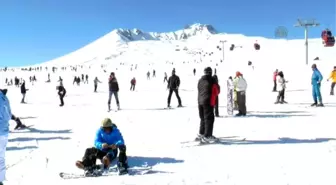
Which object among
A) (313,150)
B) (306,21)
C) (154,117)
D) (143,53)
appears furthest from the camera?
(143,53)

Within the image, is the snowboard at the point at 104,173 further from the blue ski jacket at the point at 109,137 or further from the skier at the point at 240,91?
the skier at the point at 240,91

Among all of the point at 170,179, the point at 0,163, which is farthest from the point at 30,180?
the point at 170,179

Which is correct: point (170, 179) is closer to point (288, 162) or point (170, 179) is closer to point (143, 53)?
point (288, 162)

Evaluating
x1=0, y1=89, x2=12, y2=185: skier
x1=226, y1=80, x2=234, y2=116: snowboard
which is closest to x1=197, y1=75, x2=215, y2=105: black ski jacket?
x1=0, y1=89, x2=12, y2=185: skier

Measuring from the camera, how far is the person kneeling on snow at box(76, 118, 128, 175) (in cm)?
730

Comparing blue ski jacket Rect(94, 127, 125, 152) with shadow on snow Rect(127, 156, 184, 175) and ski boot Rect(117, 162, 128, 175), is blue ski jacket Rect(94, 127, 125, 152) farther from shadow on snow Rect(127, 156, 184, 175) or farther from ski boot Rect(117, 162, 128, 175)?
ski boot Rect(117, 162, 128, 175)

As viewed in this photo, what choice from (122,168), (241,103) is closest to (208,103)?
(122,168)

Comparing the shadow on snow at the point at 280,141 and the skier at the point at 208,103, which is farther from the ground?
the skier at the point at 208,103

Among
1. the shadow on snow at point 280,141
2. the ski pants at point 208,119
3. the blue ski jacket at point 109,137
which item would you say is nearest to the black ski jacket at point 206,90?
the ski pants at point 208,119

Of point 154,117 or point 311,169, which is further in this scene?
point 154,117

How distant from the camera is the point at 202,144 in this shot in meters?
9.50

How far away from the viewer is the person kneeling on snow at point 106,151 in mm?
7300

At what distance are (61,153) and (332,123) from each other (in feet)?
26.0

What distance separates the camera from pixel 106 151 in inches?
308
